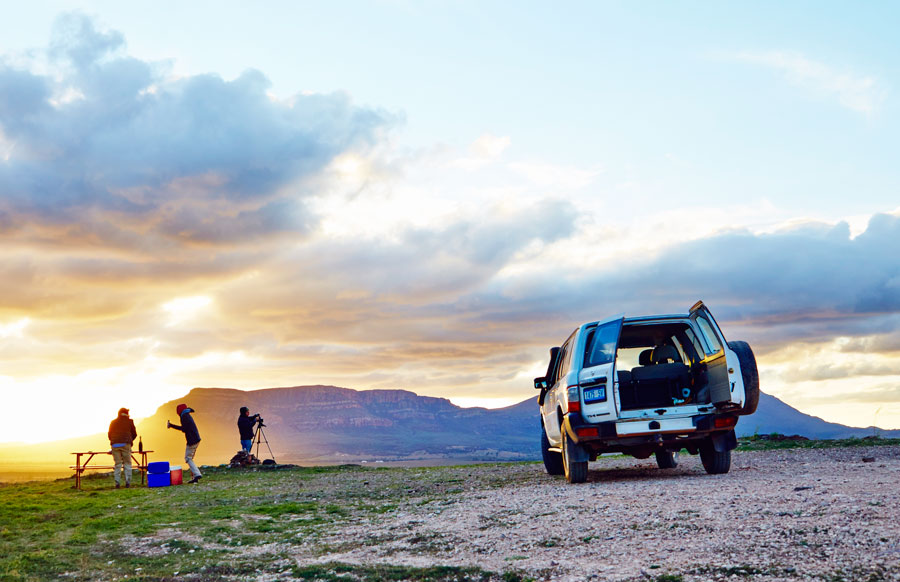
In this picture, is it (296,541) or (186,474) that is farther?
(186,474)

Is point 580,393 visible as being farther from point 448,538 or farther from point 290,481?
point 290,481

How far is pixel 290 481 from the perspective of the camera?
2031 centimetres

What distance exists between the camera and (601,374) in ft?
40.0

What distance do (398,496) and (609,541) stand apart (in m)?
7.25

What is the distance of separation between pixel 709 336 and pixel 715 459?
1980mm

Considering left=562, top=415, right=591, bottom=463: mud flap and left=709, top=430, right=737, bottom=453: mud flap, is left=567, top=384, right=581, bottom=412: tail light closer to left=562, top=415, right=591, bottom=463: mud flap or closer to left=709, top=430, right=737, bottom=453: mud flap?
left=562, top=415, right=591, bottom=463: mud flap

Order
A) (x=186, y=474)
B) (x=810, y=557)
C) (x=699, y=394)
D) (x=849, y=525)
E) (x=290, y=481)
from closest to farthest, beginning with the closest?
(x=810, y=557), (x=849, y=525), (x=699, y=394), (x=290, y=481), (x=186, y=474)

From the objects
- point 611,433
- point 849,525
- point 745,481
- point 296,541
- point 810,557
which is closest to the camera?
point 810,557

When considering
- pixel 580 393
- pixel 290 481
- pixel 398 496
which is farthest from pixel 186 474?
pixel 580 393

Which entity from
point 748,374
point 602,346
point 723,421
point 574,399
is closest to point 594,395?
point 574,399

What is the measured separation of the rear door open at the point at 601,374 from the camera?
478 inches

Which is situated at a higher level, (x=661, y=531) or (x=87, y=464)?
(x=87, y=464)

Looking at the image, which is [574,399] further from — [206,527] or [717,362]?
[206,527]

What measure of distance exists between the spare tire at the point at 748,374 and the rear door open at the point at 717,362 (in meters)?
0.12
